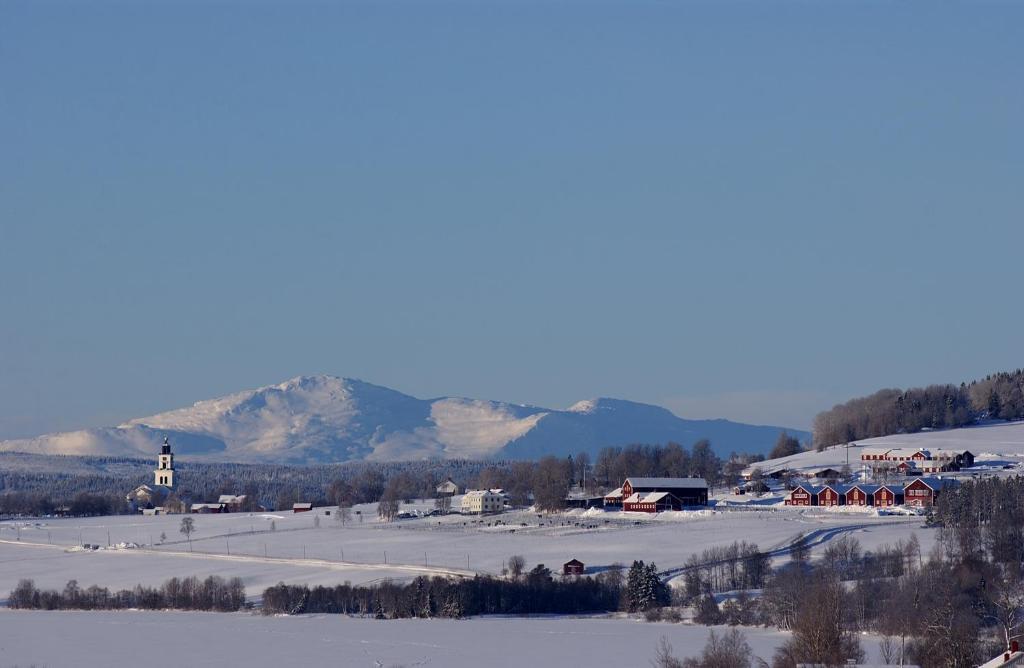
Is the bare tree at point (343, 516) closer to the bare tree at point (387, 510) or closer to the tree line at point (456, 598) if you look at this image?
the bare tree at point (387, 510)

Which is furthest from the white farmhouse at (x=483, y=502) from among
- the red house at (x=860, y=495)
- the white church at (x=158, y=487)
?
the white church at (x=158, y=487)

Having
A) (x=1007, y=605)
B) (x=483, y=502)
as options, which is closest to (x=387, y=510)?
(x=483, y=502)

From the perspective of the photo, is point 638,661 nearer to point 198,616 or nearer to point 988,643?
point 988,643

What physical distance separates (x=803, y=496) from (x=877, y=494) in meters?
4.45

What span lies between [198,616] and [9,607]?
10722 millimetres

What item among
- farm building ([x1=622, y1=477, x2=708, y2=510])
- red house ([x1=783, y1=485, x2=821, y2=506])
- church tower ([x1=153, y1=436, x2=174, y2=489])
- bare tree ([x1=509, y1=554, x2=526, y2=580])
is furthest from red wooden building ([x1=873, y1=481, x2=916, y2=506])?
church tower ([x1=153, y1=436, x2=174, y2=489])

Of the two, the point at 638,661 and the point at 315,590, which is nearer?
the point at 638,661

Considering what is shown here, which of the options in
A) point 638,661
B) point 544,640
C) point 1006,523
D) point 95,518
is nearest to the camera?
point 638,661

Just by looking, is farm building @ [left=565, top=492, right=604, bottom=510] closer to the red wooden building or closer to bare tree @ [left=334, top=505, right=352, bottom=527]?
bare tree @ [left=334, top=505, right=352, bottom=527]

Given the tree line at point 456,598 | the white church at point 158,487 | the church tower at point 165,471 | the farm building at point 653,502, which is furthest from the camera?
the church tower at point 165,471

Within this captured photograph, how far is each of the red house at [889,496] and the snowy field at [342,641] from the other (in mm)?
35293

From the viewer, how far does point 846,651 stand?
45656 mm

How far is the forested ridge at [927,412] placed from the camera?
13538 centimetres

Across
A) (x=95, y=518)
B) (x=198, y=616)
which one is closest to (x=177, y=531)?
(x=95, y=518)
